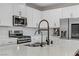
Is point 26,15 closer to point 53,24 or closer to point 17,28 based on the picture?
point 17,28

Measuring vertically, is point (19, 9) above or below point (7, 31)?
above

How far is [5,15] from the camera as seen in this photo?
2.64 m

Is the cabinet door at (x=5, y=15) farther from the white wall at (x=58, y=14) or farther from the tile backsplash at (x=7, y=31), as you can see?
the white wall at (x=58, y=14)

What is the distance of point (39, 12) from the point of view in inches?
137

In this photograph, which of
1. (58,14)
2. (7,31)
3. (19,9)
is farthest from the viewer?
(58,14)

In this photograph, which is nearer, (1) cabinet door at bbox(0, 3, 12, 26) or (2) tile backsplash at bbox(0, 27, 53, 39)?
(1) cabinet door at bbox(0, 3, 12, 26)

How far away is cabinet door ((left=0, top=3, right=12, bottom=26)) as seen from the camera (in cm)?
258

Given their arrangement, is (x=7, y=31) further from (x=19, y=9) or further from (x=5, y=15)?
(x=19, y=9)

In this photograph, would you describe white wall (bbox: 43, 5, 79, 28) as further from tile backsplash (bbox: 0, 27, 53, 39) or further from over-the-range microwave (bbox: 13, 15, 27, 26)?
over-the-range microwave (bbox: 13, 15, 27, 26)

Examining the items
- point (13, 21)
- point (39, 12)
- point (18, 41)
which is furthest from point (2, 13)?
point (39, 12)

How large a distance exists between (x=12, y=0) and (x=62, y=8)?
9.74 feet

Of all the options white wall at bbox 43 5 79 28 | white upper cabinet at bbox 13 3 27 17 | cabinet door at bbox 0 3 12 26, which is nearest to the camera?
cabinet door at bbox 0 3 12 26

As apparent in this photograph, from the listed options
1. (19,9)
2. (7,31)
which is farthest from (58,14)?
(7,31)

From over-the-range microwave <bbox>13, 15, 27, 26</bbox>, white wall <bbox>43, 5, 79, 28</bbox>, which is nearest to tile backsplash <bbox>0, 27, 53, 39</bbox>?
over-the-range microwave <bbox>13, 15, 27, 26</bbox>
